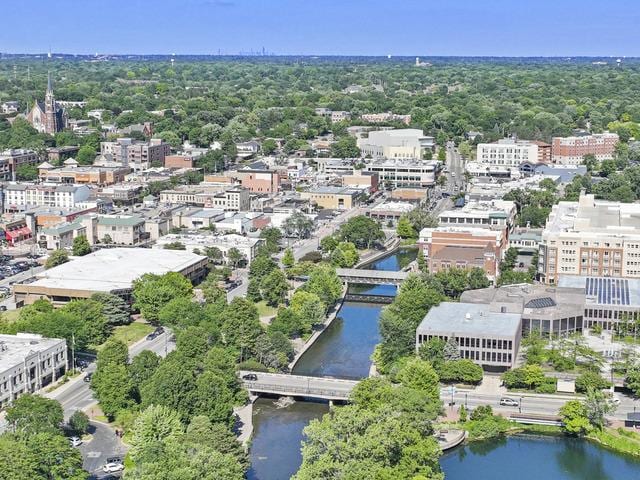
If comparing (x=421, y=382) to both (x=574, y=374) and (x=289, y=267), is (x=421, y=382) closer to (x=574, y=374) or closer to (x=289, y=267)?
(x=574, y=374)

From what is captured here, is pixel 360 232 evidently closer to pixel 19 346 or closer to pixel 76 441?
pixel 19 346

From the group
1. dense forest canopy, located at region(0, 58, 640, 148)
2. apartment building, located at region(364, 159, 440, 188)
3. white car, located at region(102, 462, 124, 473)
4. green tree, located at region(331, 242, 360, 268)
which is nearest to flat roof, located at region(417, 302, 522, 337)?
green tree, located at region(331, 242, 360, 268)

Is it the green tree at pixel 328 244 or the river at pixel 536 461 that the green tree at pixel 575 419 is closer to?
the river at pixel 536 461

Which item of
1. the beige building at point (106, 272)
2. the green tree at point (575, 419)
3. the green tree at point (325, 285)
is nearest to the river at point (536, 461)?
the green tree at point (575, 419)

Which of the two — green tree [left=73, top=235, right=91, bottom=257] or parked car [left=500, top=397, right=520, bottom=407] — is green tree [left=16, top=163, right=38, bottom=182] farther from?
parked car [left=500, top=397, right=520, bottom=407]

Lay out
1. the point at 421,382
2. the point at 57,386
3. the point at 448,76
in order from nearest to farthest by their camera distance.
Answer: the point at 421,382
the point at 57,386
the point at 448,76

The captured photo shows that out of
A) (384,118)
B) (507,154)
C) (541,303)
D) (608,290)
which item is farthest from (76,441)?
(384,118)

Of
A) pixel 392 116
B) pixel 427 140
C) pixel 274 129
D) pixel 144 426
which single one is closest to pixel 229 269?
pixel 144 426
